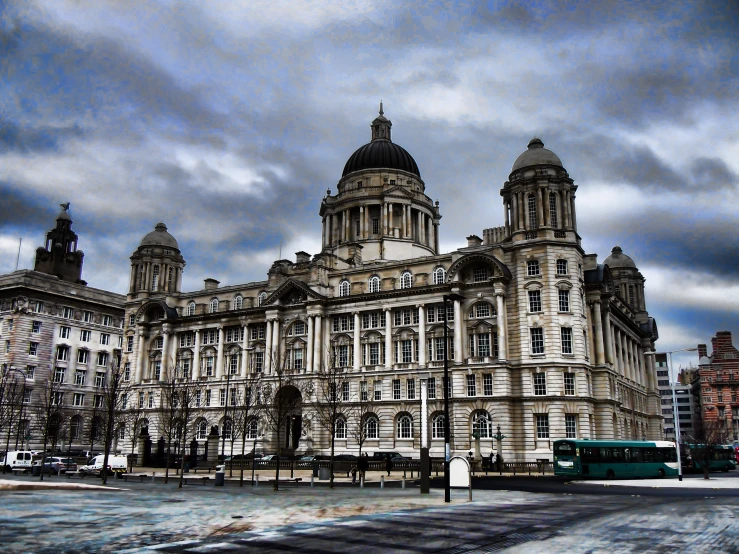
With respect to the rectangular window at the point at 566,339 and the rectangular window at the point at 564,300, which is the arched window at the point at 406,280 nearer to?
the rectangular window at the point at 564,300

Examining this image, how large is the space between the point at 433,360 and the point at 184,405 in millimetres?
29081

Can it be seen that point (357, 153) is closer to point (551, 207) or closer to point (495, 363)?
point (551, 207)

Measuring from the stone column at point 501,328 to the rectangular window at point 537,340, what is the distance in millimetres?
2663

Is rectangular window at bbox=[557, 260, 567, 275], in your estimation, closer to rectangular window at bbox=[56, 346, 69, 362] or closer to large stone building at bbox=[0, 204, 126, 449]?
large stone building at bbox=[0, 204, 126, 449]

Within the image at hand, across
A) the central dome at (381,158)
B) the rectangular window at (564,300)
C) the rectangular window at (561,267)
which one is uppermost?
the central dome at (381,158)

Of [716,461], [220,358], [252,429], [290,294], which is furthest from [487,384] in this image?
[220,358]

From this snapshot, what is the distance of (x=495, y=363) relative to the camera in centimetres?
7112

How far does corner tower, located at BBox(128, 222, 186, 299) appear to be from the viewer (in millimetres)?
101562

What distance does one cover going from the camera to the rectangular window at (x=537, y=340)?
7106 centimetres

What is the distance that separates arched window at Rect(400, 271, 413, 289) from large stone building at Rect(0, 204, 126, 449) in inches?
1708

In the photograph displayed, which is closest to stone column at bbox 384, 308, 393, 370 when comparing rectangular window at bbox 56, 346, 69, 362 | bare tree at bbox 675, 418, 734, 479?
bare tree at bbox 675, 418, 734, 479

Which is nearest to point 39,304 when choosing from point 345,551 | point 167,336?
point 167,336

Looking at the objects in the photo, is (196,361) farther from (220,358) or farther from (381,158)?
(381,158)

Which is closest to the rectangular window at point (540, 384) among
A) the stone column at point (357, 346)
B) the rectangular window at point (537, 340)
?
the rectangular window at point (537, 340)
